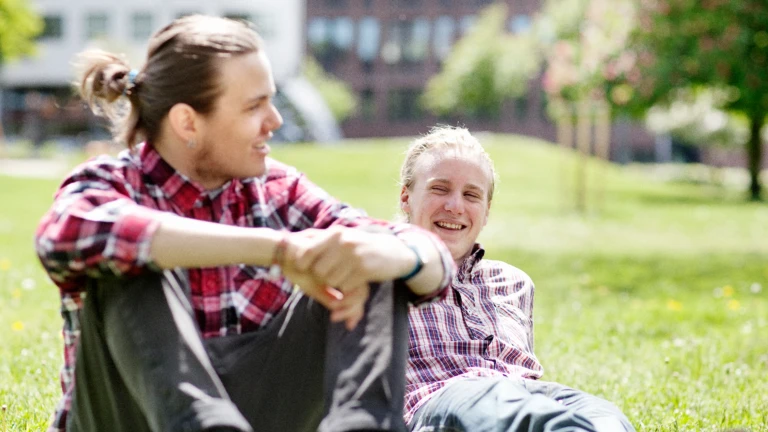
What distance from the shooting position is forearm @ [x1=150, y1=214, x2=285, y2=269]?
2.20 m

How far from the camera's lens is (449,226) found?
322 cm

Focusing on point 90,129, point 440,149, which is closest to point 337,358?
point 440,149

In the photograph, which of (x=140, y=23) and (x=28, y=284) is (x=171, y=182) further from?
(x=140, y=23)

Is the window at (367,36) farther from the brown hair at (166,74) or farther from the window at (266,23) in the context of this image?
the brown hair at (166,74)

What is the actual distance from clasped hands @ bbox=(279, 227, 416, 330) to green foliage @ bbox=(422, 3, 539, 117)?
39.4 m

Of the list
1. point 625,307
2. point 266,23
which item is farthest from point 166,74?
point 266,23

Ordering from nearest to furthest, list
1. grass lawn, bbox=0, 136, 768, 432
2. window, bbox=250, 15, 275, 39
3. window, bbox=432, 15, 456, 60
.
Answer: grass lawn, bbox=0, 136, 768, 432, window, bbox=250, 15, 275, 39, window, bbox=432, 15, 456, 60

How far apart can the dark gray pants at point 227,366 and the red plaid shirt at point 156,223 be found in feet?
0.23

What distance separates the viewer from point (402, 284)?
Answer: 242 cm

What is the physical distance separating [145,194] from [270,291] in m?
0.44

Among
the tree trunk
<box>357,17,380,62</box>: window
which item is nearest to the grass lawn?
the tree trunk

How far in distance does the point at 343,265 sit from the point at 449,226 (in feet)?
3.20

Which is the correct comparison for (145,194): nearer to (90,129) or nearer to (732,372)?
(732,372)

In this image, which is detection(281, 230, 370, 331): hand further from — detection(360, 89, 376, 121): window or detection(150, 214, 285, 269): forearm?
detection(360, 89, 376, 121): window
